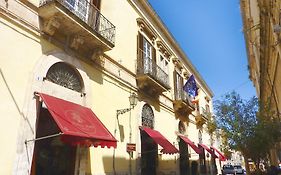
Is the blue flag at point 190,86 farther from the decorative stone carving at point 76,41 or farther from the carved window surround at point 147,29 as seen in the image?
the decorative stone carving at point 76,41

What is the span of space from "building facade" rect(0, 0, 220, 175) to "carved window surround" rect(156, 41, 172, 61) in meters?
0.98

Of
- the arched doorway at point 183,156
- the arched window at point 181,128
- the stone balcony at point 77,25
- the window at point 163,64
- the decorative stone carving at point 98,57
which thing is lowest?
the arched doorway at point 183,156

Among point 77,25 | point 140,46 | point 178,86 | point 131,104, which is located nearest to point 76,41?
point 77,25

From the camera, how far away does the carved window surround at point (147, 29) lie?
47.4 feet

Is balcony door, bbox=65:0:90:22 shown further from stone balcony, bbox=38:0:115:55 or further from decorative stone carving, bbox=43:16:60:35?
decorative stone carving, bbox=43:16:60:35

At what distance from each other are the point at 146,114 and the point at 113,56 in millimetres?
3825

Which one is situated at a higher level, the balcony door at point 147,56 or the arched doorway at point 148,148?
the balcony door at point 147,56

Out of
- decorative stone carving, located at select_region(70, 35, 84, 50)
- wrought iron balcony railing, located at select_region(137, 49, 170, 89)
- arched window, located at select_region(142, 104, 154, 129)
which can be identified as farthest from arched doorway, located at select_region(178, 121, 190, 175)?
decorative stone carving, located at select_region(70, 35, 84, 50)

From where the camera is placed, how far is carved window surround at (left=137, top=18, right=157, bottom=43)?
14.4m

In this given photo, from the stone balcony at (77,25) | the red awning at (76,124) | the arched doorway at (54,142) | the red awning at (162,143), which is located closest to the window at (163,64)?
the red awning at (162,143)

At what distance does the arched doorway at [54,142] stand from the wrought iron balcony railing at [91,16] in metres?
1.73

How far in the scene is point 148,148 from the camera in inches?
552

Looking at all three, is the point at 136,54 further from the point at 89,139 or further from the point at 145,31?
the point at 89,139

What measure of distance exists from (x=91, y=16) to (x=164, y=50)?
8.25m
